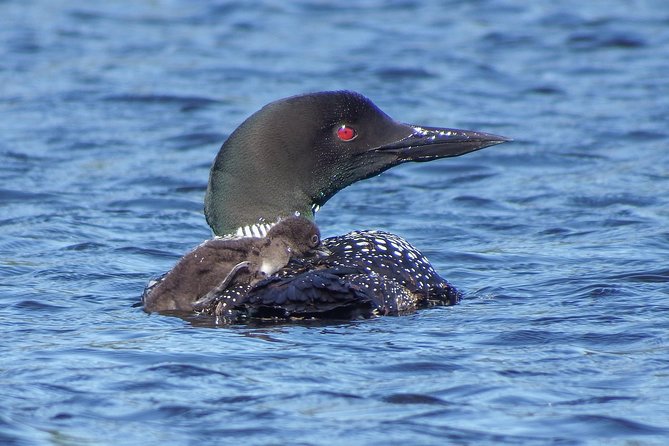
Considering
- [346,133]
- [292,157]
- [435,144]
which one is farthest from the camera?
[435,144]

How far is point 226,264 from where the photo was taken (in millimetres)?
5984

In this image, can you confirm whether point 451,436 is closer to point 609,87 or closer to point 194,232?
point 194,232

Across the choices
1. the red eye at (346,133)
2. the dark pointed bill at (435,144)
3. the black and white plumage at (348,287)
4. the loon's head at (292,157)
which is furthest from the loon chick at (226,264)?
the dark pointed bill at (435,144)

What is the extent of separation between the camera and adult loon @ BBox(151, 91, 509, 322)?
231 inches

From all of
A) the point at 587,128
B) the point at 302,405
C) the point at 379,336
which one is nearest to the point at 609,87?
the point at 587,128

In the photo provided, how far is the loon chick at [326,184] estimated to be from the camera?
5.89m

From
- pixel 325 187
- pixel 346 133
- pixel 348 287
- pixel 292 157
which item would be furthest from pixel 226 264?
pixel 346 133

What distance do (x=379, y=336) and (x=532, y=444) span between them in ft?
4.11

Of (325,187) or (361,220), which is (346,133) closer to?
(325,187)

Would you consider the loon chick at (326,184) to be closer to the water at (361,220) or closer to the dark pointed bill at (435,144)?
the dark pointed bill at (435,144)

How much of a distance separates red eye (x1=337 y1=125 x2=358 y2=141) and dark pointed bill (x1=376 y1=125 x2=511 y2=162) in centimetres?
24

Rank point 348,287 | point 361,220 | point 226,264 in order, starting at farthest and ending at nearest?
point 361,220 → point 226,264 → point 348,287

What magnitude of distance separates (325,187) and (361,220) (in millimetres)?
2288

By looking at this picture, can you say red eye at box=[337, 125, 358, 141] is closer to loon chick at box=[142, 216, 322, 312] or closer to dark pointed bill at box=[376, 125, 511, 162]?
dark pointed bill at box=[376, 125, 511, 162]
